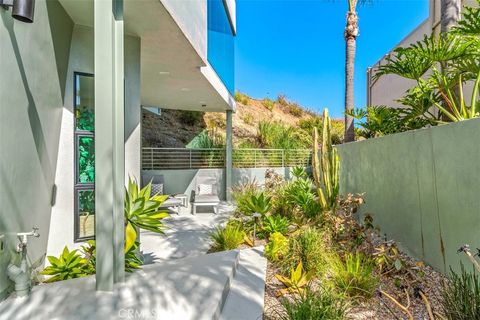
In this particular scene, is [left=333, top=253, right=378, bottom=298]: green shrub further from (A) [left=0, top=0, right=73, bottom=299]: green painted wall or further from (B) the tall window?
(B) the tall window

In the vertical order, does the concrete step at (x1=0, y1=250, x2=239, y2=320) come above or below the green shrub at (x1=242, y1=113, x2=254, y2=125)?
below

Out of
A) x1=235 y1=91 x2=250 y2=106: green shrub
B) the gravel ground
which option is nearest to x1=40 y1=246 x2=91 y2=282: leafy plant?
the gravel ground

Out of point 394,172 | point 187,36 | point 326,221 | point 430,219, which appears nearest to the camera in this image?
point 430,219

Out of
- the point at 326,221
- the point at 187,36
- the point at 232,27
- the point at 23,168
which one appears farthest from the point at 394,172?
the point at 232,27

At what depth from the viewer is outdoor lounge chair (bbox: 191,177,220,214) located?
877 cm

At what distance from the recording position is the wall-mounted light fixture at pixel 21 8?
246 cm

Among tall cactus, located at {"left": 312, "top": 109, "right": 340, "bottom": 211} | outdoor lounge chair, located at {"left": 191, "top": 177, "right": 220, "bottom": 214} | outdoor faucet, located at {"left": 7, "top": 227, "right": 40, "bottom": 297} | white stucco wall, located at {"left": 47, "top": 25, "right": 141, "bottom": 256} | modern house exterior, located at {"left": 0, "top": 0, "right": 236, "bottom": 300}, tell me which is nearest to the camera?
outdoor faucet, located at {"left": 7, "top": 227, "right": 40, "bottom": 297}

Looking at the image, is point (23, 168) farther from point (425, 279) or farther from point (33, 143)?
point (425, 279)

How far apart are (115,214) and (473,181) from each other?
4140 millimetres

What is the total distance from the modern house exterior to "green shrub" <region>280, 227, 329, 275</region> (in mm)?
2362

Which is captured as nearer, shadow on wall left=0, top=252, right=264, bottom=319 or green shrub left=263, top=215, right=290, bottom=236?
shadow on wall left=0, top=252, right=264, bottom=319

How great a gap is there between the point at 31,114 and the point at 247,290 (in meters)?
3.44

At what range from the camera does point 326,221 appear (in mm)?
5555

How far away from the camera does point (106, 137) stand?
2961mm
